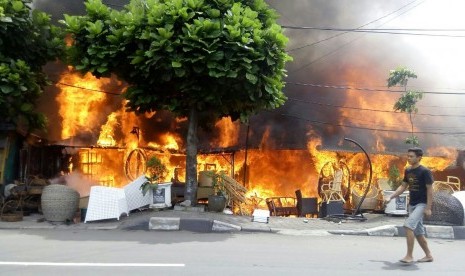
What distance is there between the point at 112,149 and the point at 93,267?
1247cm

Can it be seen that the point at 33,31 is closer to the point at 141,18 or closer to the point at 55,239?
the point at 141,18

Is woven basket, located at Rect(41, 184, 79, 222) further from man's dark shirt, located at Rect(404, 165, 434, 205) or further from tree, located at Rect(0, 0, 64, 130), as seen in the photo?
man's dark shirt, located at Rect(404, 165, 434, 205)

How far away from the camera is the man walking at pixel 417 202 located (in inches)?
249

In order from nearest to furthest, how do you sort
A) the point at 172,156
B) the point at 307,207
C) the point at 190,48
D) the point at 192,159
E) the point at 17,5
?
the point at 190,48 → the point at 17,5 → the point at 192,159 → the point at 307,207 → the point at 172,156

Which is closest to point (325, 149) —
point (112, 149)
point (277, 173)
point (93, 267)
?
point (277, 173)

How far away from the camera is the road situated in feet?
18.6

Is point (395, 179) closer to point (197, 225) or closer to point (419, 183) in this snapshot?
point (197, 225)

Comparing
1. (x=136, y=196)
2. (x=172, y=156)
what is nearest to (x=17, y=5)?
(x=136, y=196)

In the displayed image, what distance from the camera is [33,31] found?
11.1 meters

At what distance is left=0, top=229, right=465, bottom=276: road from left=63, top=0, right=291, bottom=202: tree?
3.33 metres

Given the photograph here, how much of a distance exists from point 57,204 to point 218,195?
12.4ft

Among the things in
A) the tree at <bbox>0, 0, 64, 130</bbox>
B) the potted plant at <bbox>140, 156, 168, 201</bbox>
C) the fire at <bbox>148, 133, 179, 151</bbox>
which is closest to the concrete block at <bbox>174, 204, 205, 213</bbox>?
the potted plant at <bbox>140, 156, 168, 201</bbox>

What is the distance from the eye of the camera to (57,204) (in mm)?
9891

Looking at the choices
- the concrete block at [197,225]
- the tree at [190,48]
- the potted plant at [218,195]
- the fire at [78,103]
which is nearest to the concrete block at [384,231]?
the concrete block at [197,225]
